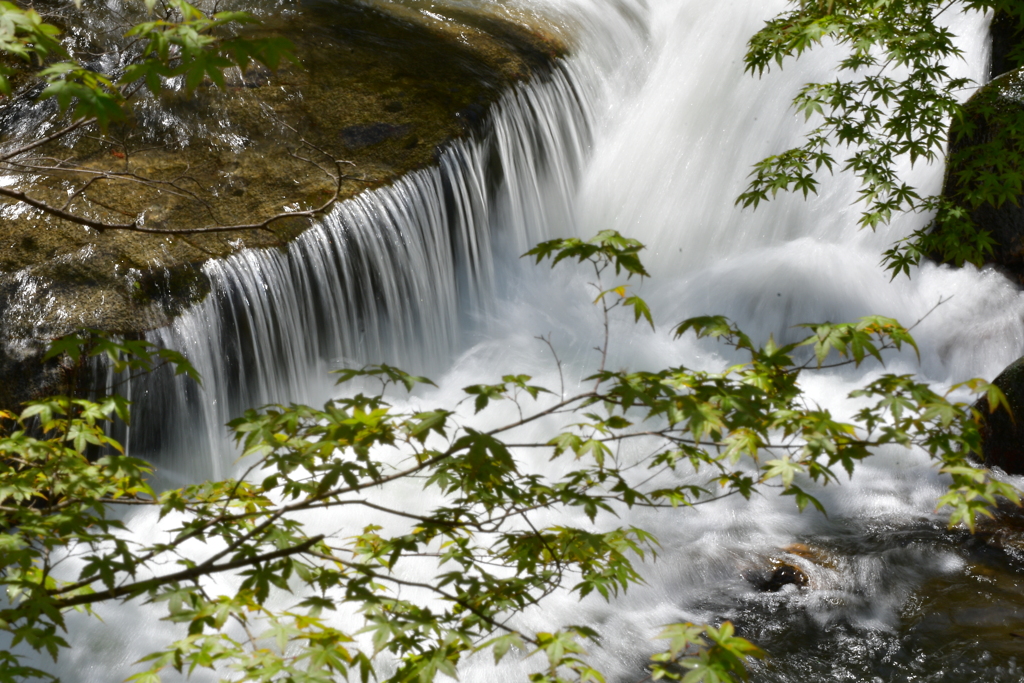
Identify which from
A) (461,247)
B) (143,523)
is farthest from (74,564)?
(461,247)

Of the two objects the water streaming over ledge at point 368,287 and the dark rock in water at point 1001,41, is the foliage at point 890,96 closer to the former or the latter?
the water streaming over ledge at point 368,287

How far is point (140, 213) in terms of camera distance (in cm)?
518

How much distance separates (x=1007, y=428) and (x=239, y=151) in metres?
5.62

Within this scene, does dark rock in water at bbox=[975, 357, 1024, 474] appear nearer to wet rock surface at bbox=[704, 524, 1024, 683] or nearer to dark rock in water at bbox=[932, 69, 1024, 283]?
wet rock surface at bbox=[704, 524, 1024, 683]

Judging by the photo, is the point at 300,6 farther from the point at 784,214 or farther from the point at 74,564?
the point at 74,564

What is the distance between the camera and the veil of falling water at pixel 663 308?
166 inches

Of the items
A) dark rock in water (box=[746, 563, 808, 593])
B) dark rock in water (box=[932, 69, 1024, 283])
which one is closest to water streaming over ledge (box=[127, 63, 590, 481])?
A: dark rock in water (box=[746, 563, 808, 593])

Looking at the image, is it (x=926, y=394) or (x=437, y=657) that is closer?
(x=437, y=657)

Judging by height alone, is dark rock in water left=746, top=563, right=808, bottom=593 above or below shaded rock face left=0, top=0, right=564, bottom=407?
below

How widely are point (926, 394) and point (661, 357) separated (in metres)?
4.84

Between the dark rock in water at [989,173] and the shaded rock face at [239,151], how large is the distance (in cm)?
376

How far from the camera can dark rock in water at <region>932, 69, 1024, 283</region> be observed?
4.89 metres

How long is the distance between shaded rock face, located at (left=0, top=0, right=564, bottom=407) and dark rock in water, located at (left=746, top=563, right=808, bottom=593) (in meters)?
3.07

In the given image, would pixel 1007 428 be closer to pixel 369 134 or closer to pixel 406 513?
pixel 406 513
